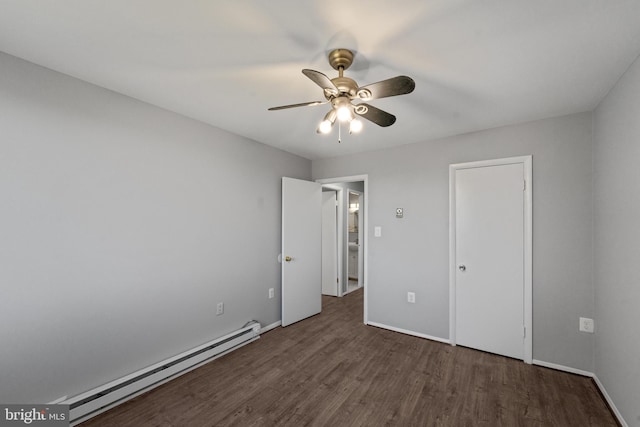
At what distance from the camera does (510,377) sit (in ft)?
8.28

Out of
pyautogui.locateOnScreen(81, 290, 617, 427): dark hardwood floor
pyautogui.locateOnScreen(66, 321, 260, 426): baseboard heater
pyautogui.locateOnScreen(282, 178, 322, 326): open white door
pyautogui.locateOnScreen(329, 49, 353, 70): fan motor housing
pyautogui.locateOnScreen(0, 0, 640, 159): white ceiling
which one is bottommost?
pyautogui.locateOnScreen(81, 290, 617, 427): dark hardwood floor

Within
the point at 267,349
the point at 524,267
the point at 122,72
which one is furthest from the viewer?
the point at 267,349

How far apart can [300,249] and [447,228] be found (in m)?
1.96

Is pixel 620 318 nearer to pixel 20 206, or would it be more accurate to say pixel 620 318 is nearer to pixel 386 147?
pixel 386 147

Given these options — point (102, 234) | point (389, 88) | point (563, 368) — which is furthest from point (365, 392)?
point (102, 234)

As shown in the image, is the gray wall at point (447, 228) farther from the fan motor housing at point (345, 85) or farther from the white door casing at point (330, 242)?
the fan motor housing at point (345, 85)

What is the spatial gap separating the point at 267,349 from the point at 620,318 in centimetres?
305

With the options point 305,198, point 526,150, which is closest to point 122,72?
point 305,198

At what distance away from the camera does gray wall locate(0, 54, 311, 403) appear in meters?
1.78

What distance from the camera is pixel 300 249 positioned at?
3.96 meters

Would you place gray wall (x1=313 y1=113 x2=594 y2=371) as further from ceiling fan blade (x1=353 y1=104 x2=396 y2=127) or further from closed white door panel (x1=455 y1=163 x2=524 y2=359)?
ceiling fan blade (x1=353 y1=104 x2=396 y2=127)

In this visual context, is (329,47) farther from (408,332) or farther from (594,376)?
(594,376)

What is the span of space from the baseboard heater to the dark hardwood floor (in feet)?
0.21

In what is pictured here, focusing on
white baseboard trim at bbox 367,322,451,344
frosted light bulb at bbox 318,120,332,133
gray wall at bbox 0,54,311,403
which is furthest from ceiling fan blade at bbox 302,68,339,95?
white baseboard trim at bbox 367,322,451,344
